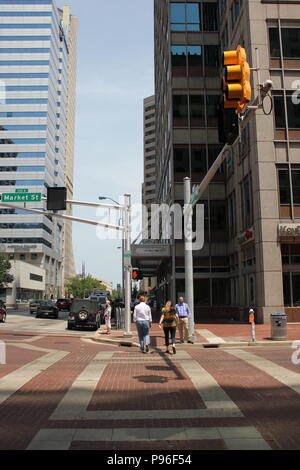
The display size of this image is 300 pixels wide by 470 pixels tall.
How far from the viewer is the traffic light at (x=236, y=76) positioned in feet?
20.2

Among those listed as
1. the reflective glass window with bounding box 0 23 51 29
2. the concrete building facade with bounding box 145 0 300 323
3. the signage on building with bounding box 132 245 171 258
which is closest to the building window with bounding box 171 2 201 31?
the concrete building facade with bounding box 145 0 300 323

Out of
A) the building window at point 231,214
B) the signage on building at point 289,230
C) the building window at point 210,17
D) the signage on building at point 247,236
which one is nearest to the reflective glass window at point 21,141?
the building window at point 210,17

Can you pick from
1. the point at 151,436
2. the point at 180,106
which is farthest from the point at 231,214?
the point at 151,436

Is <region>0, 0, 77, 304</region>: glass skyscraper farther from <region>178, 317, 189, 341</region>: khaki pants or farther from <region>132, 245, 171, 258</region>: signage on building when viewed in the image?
<region>178, 317, 189, 341</region>: khaki pants

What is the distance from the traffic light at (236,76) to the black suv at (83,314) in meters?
21.8

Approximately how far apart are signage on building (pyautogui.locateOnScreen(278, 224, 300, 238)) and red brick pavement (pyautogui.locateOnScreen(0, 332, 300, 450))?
1234 cm

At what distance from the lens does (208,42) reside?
A: 3828cm

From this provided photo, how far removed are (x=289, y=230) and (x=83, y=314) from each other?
43.3 ft

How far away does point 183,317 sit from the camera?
17.0 metres

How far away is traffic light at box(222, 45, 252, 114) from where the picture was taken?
617 cm

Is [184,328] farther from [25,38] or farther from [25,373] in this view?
[25,38]

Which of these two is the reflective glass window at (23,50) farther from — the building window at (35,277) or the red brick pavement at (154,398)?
the red brick pavement at (154,398)
